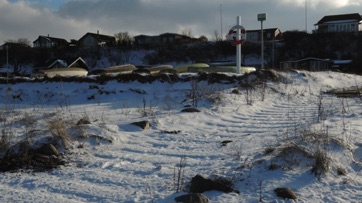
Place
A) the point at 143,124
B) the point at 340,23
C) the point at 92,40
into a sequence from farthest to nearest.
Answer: the point at 92,40, the point at 340,23, the point at 143,124

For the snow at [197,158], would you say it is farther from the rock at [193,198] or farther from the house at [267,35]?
the house at [267,35]

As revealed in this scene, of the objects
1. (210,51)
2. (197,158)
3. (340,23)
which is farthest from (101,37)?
(197,158)

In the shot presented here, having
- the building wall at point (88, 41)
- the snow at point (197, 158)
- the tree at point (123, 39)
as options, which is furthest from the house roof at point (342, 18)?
the snow at point (197, 158)

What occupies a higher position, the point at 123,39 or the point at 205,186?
the point at 123,39

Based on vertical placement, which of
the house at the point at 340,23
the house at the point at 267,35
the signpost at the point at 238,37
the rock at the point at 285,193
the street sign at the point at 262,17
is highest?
the house at the point at 340,23

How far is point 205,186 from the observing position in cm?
432

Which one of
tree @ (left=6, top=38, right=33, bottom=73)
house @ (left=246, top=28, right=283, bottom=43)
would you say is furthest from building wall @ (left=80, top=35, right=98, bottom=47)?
house @ (left=246, top=28, right=283, bottom=43)

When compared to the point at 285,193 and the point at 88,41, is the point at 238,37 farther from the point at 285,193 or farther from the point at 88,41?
Answer: the point at 88,41

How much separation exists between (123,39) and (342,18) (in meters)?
46.2

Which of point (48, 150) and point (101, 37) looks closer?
point (48, 150)

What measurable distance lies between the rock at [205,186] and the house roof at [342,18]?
8528 cm

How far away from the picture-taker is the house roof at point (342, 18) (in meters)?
80.8

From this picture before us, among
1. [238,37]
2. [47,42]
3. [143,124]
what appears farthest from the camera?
[47,42]

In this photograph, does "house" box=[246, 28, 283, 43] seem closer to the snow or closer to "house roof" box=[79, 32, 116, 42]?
"house roof" box=[79, 32, 116, 42]
